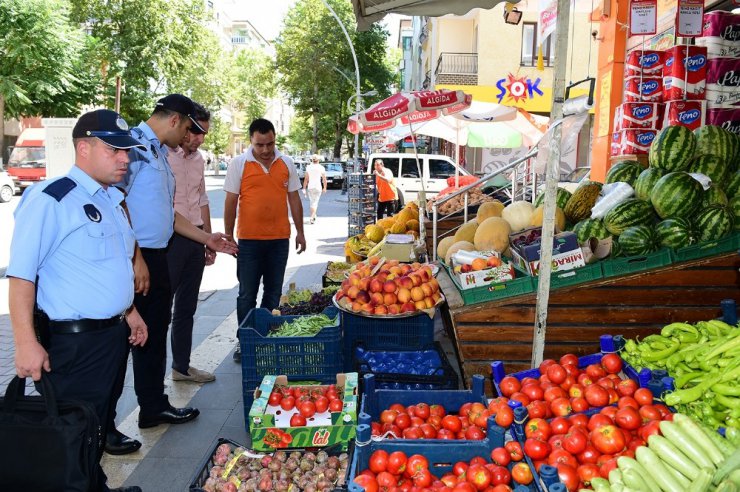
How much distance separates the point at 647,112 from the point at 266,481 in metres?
6.06

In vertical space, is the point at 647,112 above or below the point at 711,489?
above

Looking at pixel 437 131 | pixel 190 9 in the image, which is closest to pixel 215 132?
pixel 190 9

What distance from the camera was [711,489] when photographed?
196cm

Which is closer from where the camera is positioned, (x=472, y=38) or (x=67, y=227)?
(x=67, y=227)

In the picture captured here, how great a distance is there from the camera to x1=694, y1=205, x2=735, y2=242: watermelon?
13.7ft

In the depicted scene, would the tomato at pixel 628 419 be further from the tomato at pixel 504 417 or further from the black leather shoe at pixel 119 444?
the black leather shoe at pixel 119 444

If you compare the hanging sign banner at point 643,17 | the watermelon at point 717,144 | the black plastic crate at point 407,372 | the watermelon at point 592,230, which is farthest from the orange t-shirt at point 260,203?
the hanging sign banner at point 643,17

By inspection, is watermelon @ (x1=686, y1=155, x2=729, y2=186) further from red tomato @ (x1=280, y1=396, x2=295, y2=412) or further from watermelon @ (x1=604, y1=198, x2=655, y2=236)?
red tomato @ (x1=280, y1=396, x2=295, y2=412)

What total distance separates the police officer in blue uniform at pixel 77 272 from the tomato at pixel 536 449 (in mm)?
2031

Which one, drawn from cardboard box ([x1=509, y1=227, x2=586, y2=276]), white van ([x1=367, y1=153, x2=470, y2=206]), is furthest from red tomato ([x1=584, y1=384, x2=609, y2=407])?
white van ([x1=367, y1=153, x2=470, y2=206])

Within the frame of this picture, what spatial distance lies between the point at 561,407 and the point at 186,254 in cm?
324

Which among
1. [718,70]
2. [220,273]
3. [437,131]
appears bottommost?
[220,273]

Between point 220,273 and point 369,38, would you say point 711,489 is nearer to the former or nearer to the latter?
point 220,273

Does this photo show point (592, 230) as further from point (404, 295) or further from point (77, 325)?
point (77, 325)
